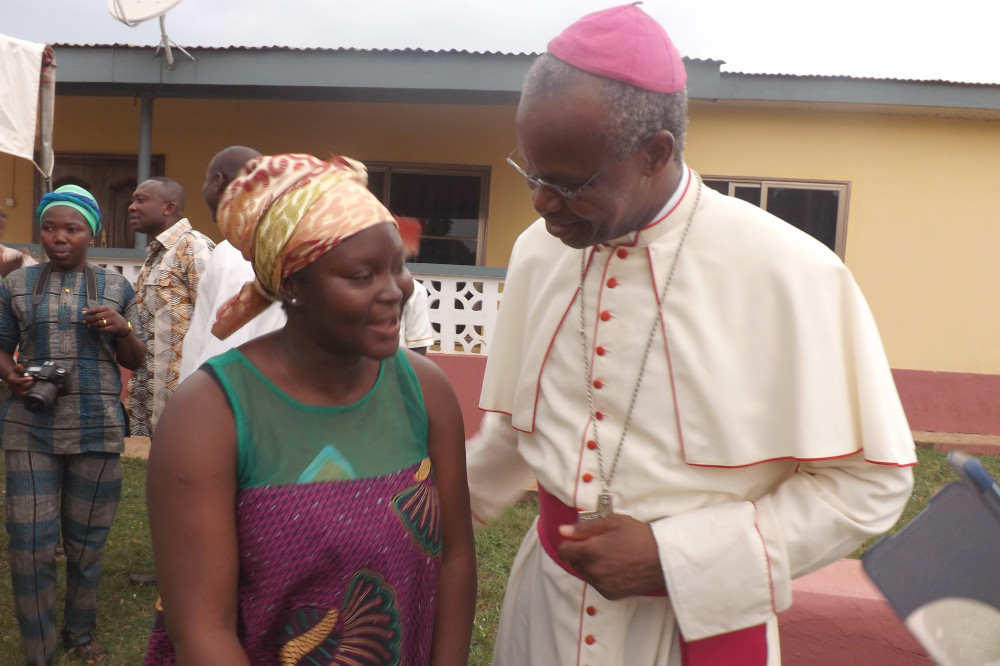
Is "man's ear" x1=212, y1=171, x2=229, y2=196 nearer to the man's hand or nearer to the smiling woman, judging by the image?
the smiling woman

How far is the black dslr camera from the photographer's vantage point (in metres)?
3.96

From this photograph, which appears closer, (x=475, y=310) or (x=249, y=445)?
(x=249, y=445)

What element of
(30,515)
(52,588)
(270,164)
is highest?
(270,164)

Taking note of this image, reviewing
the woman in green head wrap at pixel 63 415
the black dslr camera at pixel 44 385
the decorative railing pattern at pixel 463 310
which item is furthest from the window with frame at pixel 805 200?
the black dslr camera at pixel 44 385

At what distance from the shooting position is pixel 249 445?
5.77 feet

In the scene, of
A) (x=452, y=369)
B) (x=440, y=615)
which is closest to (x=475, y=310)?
(x=452, y=369)

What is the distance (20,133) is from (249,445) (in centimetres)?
470

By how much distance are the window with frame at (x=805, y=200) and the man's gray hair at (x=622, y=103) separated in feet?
23.4

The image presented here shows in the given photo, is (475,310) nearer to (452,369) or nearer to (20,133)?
(452,369)

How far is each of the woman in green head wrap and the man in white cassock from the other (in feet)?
9.64

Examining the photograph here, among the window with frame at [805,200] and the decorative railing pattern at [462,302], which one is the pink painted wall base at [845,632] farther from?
the window with frame at [805,200]

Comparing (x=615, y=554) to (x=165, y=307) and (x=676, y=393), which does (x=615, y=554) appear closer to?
(x=676, y=393)

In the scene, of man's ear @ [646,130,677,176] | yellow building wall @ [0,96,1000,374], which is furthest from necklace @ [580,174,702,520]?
yellow building wall @ [0,96,1000,374]

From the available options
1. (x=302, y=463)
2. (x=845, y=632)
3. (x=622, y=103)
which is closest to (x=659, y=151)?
(x=622, y=103)
